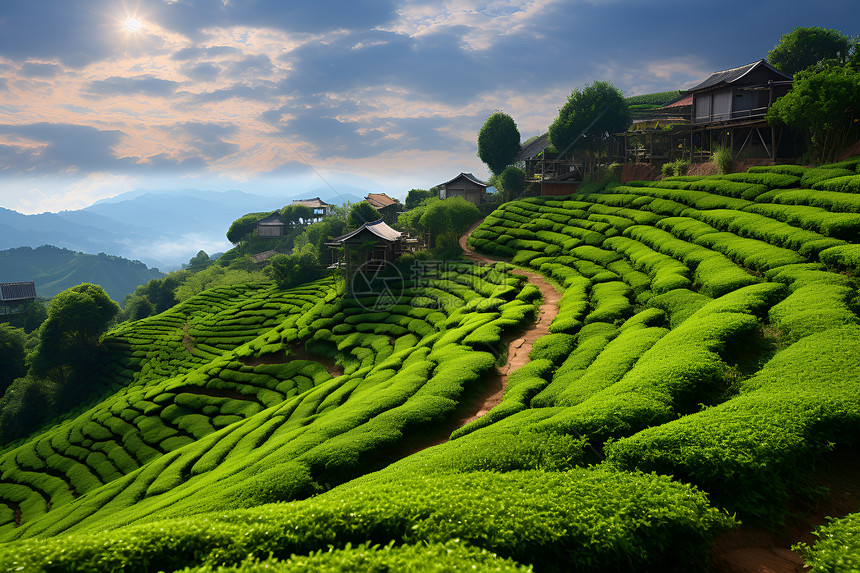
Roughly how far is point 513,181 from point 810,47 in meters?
31.6

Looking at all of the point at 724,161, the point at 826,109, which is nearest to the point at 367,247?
the point at 724,161

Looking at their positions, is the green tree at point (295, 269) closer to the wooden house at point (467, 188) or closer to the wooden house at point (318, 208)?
the wooden house at point (467, 188)

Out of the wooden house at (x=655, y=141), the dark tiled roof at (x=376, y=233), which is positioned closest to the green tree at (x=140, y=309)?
the dark tiled roof at (x=376, y=233)

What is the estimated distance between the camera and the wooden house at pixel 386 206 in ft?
233

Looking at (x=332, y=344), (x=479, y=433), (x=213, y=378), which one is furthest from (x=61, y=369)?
(x=479, y=433)

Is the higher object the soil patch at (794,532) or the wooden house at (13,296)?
the soil patch at (794,532)

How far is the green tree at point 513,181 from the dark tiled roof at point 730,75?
20.8 meters

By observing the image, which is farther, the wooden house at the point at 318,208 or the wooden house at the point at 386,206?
the wooden house at the point at 318,208

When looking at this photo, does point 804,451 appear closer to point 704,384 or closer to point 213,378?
point 704,384

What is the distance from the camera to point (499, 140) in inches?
2293

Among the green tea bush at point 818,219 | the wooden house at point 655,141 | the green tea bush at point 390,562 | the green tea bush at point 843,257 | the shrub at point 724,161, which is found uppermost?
the wooden house at point 655,141

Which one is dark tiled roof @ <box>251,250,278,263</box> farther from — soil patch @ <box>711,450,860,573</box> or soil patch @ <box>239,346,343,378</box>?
soil patch @ <box>711,450,860,573</box>

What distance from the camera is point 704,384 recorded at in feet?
33.7

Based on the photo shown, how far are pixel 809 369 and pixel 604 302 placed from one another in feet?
32.7
